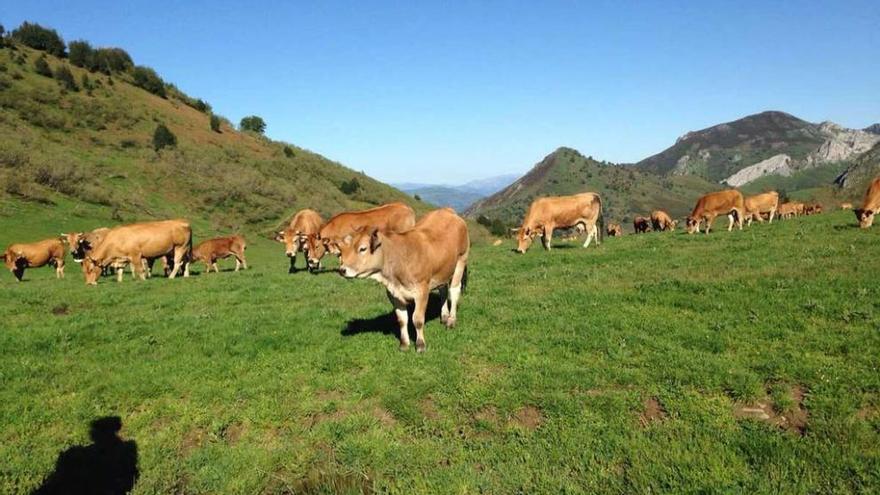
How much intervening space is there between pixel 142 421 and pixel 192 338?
10.9ft

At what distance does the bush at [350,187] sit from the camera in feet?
266

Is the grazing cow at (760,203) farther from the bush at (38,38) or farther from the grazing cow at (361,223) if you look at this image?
the bush at (38,38)

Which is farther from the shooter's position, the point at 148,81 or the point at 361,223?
the point at 148,81

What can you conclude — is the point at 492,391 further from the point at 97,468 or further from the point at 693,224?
the point at 693,224

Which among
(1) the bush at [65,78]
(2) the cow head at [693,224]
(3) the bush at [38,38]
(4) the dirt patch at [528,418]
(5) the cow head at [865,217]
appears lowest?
(4) the dirt patch at [528,418]

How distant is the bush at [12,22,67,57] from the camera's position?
248 ft

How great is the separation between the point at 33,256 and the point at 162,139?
127ft

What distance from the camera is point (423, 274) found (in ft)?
32.7

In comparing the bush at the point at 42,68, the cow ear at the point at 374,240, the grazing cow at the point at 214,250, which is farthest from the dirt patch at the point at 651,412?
the bush at the point at 42,68

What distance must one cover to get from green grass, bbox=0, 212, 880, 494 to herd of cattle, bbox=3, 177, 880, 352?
1227 millimetres

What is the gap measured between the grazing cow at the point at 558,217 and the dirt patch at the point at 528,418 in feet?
54.4

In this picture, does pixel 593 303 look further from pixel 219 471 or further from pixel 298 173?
pixel 298 173

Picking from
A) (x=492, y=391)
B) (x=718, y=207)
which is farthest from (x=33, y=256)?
(x=718, y=207)

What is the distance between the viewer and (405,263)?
9727mm
